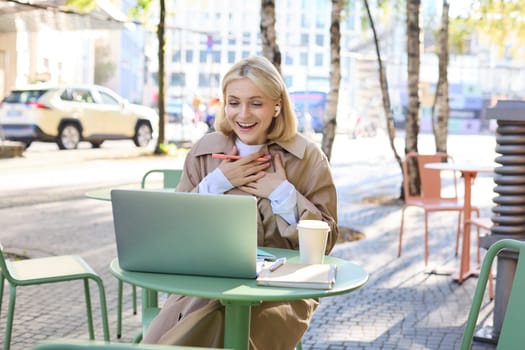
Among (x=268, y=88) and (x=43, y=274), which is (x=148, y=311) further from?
(x=268, y=88)

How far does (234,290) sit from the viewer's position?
2486mm

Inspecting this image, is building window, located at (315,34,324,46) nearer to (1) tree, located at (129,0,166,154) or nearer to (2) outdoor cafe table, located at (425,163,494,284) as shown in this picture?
(1) tree, located at (129,0,166,154)

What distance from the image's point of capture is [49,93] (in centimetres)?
2072

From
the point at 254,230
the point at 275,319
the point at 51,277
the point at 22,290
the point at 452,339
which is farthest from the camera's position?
the point at 22,290

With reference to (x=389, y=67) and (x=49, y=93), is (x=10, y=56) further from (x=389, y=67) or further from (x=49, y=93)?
(x=389, y=67)

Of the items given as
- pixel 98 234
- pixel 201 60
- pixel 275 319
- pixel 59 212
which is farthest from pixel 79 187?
pixel 201 60

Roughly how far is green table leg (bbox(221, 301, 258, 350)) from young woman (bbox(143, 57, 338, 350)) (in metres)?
0.32

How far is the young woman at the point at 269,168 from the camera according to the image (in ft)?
10.4

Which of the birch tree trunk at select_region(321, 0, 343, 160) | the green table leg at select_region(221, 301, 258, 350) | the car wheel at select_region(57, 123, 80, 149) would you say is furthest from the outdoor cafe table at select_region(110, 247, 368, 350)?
the car wheel at select_region(57, 123, 80, 149)

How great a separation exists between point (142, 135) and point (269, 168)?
20245mm

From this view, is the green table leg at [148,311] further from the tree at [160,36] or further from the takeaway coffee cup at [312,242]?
the tree at [160,36]

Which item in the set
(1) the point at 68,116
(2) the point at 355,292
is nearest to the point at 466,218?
(2) the point at 355,292

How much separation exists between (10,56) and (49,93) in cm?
803

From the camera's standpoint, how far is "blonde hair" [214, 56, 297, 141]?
3.36 m
